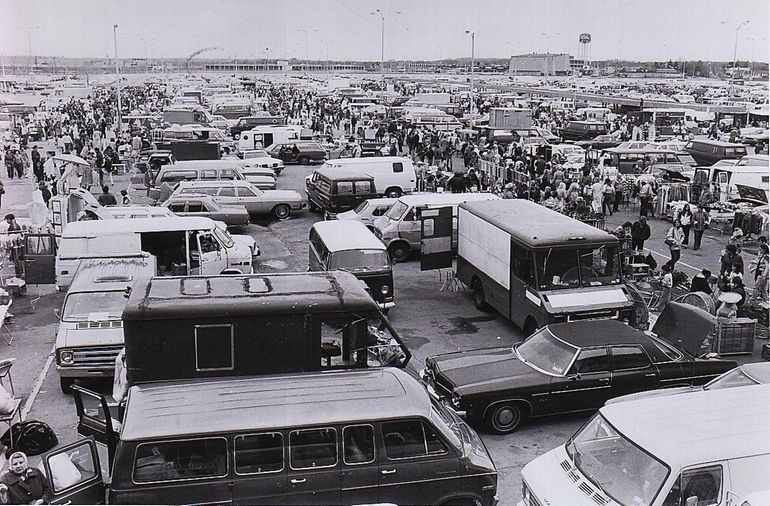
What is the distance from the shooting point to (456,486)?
689cm

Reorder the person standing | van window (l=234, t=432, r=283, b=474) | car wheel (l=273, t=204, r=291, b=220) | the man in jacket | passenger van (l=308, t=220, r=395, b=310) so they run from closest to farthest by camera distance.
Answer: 1. van window (l=234, t=432, r=283, b=474)
2. passenger van (l=308, t=220, r=395, b=310)
3. the man in jacket
4. the person standing
5. car wheel (l=273, t=204, r=291, b=220)

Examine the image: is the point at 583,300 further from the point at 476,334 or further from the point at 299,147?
the point at 299,147

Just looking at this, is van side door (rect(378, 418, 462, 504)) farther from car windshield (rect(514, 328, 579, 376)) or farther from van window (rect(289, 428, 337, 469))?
A: car windshield (rect(514, 328, 579, 376))

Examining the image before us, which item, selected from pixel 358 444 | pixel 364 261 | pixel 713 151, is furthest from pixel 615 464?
pixel 713 151

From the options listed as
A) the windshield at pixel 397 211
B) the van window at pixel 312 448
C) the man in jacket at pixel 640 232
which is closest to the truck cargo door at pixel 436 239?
the windshield at pixel 397 211

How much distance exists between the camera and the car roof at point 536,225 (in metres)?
12.3

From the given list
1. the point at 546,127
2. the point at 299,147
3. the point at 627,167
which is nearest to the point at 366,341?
the point at 627,167

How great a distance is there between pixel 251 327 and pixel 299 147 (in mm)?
28534

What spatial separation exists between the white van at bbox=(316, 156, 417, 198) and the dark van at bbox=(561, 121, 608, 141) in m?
22.6

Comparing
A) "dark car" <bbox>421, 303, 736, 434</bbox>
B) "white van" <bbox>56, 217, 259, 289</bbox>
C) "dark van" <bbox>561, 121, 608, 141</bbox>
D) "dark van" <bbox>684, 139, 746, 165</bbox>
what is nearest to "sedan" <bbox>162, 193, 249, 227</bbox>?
"white van" <bbox>56, 217, 259, 289</bbox>

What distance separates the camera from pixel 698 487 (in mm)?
6129

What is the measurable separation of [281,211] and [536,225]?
1190cm

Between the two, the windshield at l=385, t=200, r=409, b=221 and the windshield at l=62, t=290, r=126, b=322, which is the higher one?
the windshield at l=385, t=200, r=409, b=221

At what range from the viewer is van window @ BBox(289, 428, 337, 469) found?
6.61 meters
